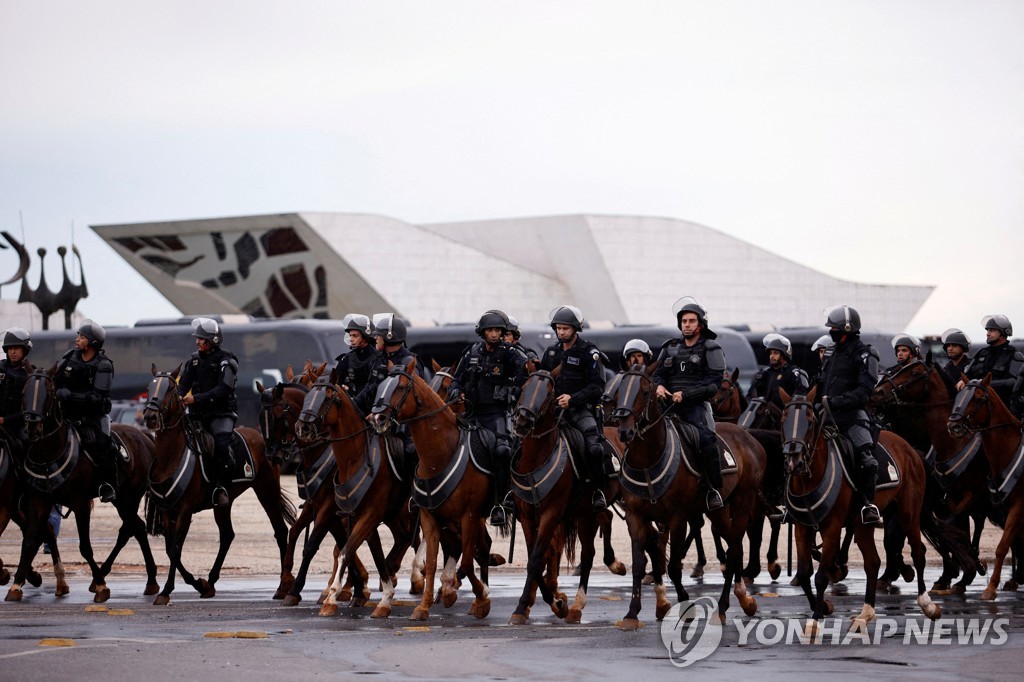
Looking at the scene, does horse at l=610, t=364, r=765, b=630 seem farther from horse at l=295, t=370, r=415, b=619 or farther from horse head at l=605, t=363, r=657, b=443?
horse at l=295, t=370, r=415, b=619

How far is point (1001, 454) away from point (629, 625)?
16.1 feet

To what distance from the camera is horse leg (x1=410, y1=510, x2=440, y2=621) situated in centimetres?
1314

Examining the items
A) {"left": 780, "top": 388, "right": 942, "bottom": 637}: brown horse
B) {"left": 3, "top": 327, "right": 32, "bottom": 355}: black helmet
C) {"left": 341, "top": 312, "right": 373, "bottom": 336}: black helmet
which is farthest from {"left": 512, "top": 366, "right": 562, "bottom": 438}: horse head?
{"left": 3, "top": 327, "right": 32, "bottom": 355}: black helmet

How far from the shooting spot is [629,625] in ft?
41.0

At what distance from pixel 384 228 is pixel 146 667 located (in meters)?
66.1

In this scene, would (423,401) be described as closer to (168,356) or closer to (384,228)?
(168,356)

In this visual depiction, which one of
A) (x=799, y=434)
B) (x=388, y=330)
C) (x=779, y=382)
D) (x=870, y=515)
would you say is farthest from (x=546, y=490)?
(x=779, y=382)

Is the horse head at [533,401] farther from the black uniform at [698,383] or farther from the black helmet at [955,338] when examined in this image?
the black helmet at [955,338]

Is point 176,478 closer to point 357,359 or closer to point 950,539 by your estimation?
point 357,359

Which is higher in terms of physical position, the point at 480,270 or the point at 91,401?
the point at 480,270

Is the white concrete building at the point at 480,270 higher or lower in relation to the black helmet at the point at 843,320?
higher

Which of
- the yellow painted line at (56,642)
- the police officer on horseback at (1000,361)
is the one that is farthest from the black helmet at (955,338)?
the yellow painted line at (56,642)

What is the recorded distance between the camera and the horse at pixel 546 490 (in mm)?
12891

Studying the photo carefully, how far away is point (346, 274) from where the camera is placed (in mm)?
73125
